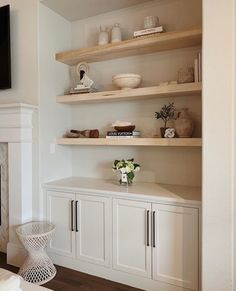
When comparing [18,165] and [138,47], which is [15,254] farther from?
[138,47]

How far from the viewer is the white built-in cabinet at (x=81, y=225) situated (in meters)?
2.39

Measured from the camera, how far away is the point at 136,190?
7.72 feet

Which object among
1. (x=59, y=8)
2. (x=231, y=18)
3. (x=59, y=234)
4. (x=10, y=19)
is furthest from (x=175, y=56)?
(x=59, y=234)

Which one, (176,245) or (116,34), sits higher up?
(116,34)

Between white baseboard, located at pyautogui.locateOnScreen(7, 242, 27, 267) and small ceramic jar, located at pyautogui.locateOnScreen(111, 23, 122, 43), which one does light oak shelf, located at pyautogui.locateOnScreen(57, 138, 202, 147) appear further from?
white baseboard, located at pyautogui.locateOnScreen(7, 242, 27, 267)

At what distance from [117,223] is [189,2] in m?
2.29

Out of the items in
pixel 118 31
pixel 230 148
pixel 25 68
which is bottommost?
pixel 230 148

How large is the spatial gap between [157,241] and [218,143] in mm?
984

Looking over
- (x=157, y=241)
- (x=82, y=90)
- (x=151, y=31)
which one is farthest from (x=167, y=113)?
(x=157, y=241)

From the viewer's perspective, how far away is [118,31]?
2.71 m

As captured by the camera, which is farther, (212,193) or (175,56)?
(175,56)

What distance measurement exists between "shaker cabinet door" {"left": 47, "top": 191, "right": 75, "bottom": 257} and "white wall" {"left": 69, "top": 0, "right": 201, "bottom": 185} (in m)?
0.58

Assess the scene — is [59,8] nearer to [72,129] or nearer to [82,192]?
[72,129]

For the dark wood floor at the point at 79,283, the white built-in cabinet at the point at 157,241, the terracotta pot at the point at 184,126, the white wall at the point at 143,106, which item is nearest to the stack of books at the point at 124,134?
the white wall at the point at 143,106
